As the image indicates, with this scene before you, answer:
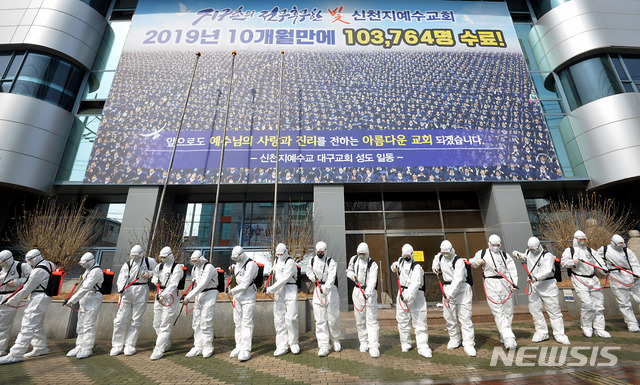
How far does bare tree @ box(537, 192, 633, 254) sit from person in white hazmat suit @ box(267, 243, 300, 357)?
36.5 feet

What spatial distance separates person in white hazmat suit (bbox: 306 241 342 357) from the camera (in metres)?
5.77

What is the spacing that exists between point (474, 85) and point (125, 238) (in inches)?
672

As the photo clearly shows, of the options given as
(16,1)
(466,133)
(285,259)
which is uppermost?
(16,1)

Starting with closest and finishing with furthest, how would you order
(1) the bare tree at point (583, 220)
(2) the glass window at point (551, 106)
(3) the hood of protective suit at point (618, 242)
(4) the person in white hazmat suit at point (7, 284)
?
(4) the person in white hazmat suit at point (7, 284) → (3) the hood of protective suit at point (618, 242) → (1) the bare tree at point (583, 220) → (2) the glass window at point (551, 106)

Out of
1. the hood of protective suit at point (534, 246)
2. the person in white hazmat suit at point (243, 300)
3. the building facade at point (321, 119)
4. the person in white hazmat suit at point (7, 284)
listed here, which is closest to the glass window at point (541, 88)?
the building facade at point (321, 119)

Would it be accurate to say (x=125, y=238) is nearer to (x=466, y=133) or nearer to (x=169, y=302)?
(x=169, y=302)

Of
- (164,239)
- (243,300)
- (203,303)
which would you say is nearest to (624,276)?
(243,300)

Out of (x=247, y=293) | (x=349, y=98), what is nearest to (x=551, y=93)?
(x=349, y=98)

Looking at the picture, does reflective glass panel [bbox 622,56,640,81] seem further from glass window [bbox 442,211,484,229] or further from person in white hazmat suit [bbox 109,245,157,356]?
person in white hazmat suit [bbox 109,245,157,356]

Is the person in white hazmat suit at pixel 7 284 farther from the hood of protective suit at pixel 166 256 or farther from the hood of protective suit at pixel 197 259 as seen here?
the hood of protective suit at pixel 197 259

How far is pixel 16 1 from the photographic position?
14484 mm

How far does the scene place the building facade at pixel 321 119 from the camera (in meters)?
12.6

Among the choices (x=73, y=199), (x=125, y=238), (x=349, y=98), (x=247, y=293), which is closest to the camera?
(x=247, y=293)

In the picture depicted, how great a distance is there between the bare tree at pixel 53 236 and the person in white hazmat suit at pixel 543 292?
14.0m
